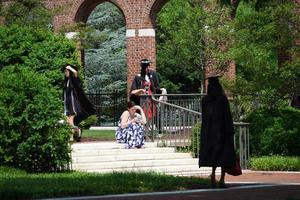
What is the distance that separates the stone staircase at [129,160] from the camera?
1523 centimetres

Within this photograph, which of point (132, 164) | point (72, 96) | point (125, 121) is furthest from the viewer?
point (72, 96)

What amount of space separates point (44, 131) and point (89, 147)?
235 cm

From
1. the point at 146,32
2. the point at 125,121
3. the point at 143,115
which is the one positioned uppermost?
the point at 146,32

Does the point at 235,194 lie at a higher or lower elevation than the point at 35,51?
lower

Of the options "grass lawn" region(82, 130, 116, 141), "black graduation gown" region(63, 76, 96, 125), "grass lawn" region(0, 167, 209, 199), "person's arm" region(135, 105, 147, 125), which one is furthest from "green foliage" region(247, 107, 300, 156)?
"grass lawn" region(82, 130, 116, 141)

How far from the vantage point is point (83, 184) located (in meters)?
11.4

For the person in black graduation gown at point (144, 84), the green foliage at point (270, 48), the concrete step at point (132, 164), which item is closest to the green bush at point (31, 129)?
the concrete step at point (132, 164)

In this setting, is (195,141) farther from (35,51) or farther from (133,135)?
(35,51)

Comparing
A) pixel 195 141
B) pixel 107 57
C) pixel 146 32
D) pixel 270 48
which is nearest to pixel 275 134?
pixel 195 141

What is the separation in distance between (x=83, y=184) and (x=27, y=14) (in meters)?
11.1

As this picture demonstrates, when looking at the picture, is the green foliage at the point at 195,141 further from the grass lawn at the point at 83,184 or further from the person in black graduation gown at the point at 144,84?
the grass lawn at the point at 83,184

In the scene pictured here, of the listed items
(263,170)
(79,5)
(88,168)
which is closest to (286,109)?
(263,170)

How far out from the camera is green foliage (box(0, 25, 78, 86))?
60.7 ft

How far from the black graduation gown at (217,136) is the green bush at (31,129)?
332 cm
